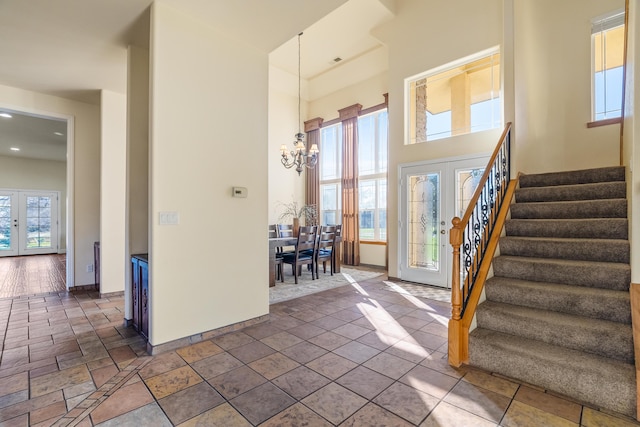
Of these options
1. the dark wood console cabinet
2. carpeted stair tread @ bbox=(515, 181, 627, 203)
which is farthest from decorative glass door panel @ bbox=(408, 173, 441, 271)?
the dark wood console cabinet

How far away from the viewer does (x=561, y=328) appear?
211cm

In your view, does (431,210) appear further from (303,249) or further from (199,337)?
(199,337)

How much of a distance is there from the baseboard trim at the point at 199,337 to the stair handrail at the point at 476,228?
1956 millimetres

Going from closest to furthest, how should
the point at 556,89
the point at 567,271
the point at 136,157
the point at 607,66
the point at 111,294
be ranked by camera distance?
the point at 567,271 < the point at 136,157 < the point at 607,66 < the point at 556,89 < the point at 111,294

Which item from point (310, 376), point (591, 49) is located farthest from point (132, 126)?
point (591, 49)

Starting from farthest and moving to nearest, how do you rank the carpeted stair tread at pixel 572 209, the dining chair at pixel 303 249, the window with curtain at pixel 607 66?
the dining chair at pixel 303 249, the window with curtain at pixel 607 66, the carpeted stair tread at pixel 572 209

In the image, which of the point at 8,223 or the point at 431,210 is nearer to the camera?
the point at 431,210

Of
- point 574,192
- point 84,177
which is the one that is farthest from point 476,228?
point 84,177

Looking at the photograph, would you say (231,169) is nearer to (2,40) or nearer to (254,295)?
(254,295)

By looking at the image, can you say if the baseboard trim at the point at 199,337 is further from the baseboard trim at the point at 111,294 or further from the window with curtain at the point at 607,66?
the window with curtain at the point at 607,66

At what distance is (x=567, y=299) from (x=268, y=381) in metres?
2.38

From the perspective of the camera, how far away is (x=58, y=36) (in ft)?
9.74

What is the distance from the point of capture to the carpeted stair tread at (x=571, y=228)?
2.65m

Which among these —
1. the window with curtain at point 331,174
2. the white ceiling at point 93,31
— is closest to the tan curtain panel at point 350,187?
the window with curtain at point 331,174
